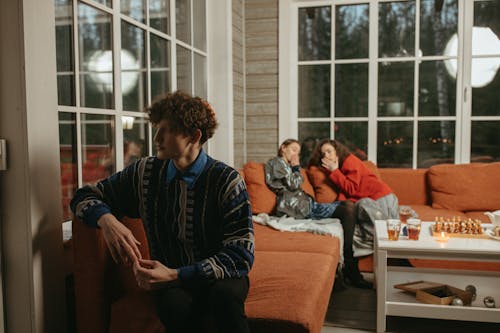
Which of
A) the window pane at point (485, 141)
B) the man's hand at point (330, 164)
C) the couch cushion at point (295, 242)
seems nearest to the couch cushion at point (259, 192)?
the couch cushion at point (295, 242)

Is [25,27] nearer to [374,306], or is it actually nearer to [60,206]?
[60,206]

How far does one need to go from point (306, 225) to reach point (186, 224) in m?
1.70

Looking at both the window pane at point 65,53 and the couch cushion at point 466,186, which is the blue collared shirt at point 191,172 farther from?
the couch cushion at point 466,186

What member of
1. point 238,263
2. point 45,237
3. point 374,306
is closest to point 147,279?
point 238,263

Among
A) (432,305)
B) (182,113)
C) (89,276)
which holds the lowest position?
(432,305)

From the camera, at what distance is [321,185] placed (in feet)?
13.1

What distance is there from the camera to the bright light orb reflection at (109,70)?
247 cm

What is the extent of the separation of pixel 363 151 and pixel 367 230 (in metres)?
1.18

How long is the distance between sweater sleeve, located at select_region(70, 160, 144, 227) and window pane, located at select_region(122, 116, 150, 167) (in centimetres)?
87

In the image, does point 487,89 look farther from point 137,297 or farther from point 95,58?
point 137,297

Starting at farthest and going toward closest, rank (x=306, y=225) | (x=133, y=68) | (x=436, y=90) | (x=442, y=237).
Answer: (x=436, y=90)
(x=306, y=225)
(x=133, y=68)
(x=442, y=237)

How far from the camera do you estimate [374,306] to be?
3002mm

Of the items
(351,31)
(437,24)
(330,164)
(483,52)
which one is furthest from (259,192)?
(483,52)

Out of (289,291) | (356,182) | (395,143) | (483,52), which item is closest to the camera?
(289,291)
